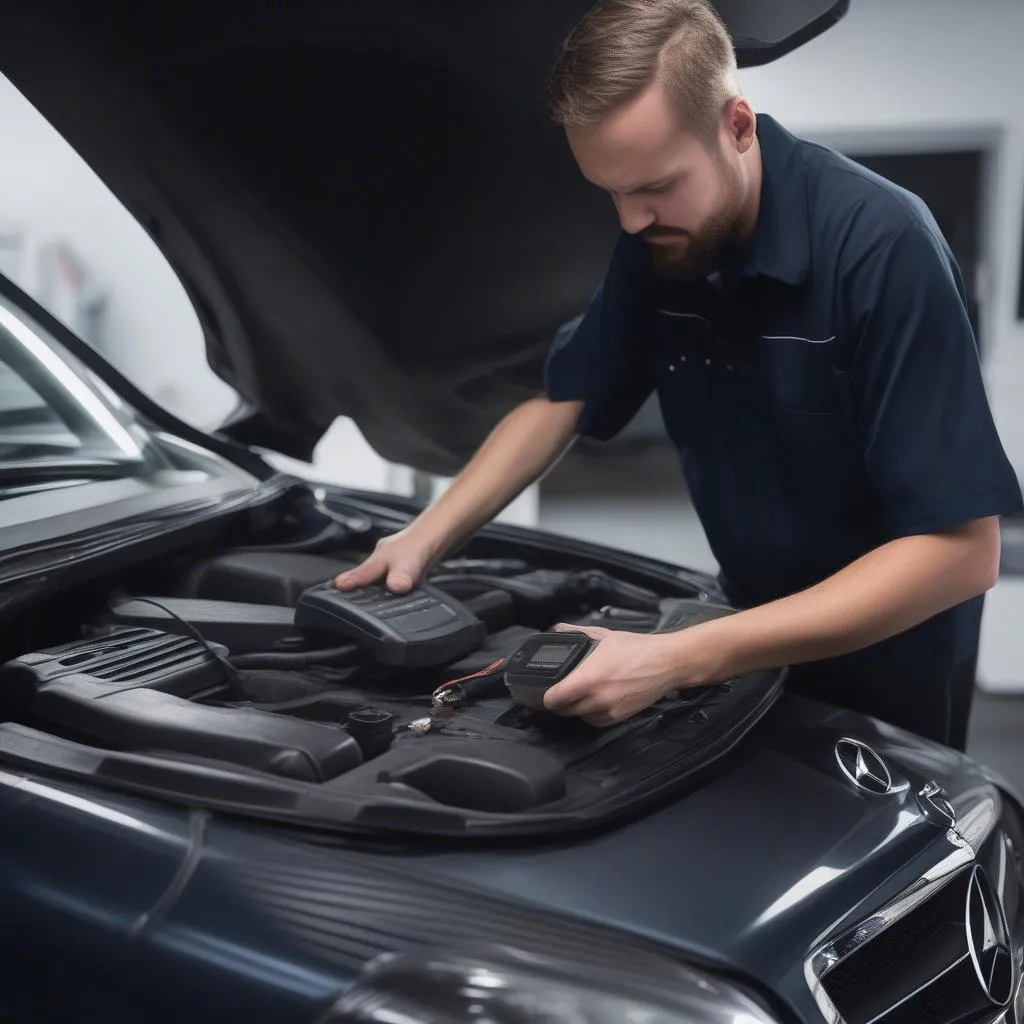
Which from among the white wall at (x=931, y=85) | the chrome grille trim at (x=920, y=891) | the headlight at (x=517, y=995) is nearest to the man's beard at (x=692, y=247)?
the chrome grille trim at (x=920, y=891)

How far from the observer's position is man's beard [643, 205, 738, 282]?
4.21ft

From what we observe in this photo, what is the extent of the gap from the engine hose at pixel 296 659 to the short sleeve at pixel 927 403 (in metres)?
0.58

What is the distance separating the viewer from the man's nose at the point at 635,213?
4.06 ft

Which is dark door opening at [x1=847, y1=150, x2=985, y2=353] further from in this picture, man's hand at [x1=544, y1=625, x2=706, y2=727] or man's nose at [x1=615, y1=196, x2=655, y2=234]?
man's hand at [x1=544, y1=625, x2=706, y2=727]

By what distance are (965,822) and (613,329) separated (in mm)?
693

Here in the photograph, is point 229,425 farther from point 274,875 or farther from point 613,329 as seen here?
point 274,875

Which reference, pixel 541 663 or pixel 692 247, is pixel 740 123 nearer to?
pixel 692 247

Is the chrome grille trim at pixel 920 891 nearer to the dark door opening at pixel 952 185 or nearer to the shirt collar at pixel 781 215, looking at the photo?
the shirt collar at pixel 781 215

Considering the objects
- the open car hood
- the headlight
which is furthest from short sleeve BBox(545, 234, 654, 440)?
the headlight

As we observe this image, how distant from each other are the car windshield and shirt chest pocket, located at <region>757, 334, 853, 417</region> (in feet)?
2.55

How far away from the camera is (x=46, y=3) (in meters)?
1.43

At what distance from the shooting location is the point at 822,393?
1.33 metres

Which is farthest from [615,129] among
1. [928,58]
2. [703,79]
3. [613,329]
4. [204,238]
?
[928,58]

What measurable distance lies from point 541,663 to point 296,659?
34 cm
